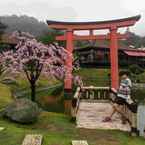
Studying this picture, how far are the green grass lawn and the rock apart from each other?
0.21 meters

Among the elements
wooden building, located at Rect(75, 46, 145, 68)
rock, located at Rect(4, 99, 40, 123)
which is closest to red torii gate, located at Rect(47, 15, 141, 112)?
rock, located at Rect(4, 99, 40, 123)

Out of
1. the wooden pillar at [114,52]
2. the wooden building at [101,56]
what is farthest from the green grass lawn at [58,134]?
the wooden building at [101,56]

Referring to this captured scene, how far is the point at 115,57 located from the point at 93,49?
38.7 m

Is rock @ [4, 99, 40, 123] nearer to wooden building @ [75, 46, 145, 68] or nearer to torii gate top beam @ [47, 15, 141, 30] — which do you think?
torii gate top beam @ [47, 15, 141, 30]

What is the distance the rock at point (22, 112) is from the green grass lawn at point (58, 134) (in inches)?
8.4

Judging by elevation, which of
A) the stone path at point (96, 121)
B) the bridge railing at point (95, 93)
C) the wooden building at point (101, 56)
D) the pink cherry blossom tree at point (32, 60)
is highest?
the wooden building at point (101, 56)

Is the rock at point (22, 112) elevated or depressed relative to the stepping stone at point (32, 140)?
elevated

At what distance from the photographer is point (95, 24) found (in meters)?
33.4

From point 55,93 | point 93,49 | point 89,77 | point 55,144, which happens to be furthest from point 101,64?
point 55,144

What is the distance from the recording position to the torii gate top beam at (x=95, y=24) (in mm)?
32219

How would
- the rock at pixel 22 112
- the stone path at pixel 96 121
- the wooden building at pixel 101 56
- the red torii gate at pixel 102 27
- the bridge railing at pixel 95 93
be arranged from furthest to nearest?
the wooden building at pixel 101 56
the red torii gate at pixel 102 27
the bridge railing at pixel 95 93
the stone path at pixel 96 121
the rock at pixel 22 112

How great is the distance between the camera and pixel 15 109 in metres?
12.9

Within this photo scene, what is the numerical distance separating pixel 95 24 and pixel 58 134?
23.2m

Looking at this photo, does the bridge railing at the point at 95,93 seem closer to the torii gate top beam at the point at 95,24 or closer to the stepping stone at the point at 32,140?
the torii gate top beam at the point at 95,24
